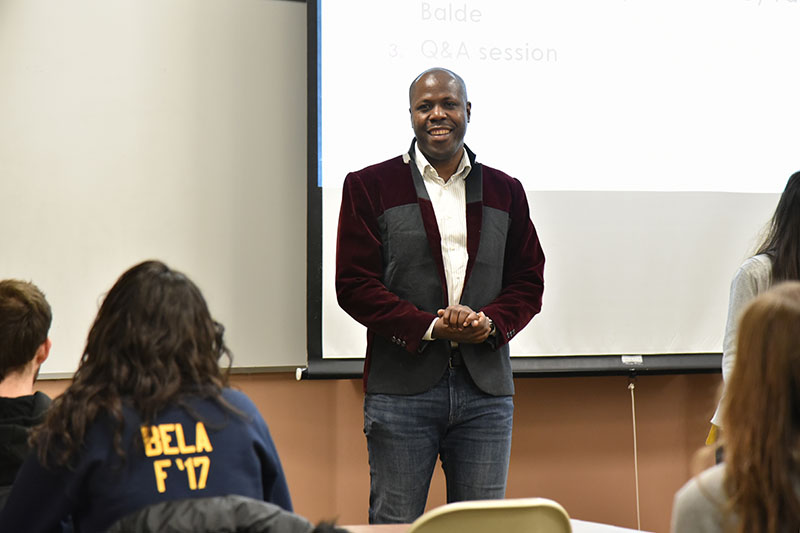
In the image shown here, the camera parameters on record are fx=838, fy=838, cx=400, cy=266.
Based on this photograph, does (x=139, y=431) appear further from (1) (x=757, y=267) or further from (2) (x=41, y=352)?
(1) (x=757, y=267)

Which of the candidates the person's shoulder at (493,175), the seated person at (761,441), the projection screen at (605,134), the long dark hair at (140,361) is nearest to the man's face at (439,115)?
the person's shoulder at (493,175)

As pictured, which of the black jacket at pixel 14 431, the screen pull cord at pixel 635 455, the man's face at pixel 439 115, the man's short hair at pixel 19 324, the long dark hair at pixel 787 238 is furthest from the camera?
the screen pull cord at pixel 635 455

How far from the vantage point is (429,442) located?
2408 mm

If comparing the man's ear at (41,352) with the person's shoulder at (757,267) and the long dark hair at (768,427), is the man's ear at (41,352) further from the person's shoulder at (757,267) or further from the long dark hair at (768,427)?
the person's shoulder at (757,267)

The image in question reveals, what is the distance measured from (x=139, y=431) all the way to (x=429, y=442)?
121 centimetres

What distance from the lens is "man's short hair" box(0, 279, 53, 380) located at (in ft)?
5.89

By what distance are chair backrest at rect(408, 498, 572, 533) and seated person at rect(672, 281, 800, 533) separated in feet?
1.04

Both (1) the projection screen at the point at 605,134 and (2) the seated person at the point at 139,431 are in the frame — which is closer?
(2) the seated person at the point at 139,431

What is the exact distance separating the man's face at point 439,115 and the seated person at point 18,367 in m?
1.20

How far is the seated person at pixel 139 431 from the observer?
1315 millimetres

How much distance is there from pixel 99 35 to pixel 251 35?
1.78 ft

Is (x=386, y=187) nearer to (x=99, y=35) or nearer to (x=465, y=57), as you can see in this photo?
(x=465, y=57)

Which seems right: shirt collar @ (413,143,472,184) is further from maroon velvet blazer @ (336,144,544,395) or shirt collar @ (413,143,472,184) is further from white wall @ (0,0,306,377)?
white wall @ (0,0,306,377)

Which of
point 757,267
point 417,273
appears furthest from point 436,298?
point 757,267
